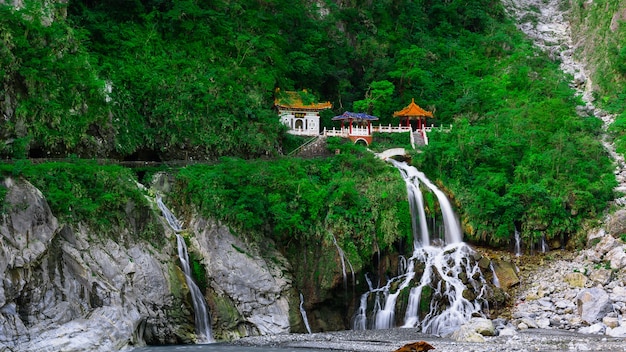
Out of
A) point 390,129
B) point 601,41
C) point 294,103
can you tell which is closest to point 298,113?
point 294,103

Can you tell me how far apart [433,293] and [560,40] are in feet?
137

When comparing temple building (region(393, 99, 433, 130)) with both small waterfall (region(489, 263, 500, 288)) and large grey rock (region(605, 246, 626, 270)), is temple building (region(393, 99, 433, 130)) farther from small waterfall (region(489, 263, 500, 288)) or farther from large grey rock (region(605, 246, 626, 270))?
large grey rock (region(605, 246, 626, 270))

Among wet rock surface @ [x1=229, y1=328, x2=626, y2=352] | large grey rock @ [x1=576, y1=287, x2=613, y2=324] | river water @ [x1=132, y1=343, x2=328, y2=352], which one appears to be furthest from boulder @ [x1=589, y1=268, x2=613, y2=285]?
river water @ [x1=132, y1=343, x2=328, y2=352]

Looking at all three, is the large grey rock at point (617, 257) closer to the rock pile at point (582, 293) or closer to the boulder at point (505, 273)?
the rock pile at point (582, 293)

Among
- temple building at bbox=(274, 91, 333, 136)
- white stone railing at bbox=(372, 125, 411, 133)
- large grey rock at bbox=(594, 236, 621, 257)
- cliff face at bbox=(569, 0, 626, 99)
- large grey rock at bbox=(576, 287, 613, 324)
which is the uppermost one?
cliff face at bbox=(569, 0, 626, 99)

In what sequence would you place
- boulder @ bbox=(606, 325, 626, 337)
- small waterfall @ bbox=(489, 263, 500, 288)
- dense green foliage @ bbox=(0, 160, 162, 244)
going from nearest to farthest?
dense green foliage @ bbox=(0, 160, 162, 244) < boulder @ bbox=(606, 325, 626, 337) < small waterfall @ bbox=(489, 263, 500, 288)

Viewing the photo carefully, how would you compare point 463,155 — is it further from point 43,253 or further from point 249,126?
point 43,253

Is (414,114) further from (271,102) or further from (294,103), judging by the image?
(271,102)

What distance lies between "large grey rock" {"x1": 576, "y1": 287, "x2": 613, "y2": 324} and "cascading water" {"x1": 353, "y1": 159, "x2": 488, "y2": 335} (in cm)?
383

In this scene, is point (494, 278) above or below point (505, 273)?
below

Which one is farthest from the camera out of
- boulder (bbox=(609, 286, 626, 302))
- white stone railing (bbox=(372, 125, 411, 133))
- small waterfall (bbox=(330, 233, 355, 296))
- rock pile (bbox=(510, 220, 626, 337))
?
white stone railing (bbox=(372, 125, 411, 133))

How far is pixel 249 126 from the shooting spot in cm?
3638

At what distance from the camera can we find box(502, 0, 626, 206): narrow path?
136ft

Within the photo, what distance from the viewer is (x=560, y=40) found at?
6253cm
